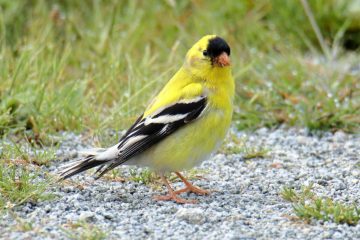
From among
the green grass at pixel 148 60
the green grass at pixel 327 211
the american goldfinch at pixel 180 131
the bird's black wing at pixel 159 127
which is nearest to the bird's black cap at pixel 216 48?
the american goldfinch at pixel 180 131

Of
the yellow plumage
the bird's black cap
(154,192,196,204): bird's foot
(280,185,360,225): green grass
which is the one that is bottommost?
(280,185,360,225): green grass

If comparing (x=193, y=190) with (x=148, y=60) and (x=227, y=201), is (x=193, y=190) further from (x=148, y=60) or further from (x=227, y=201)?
(x=148, y=60)

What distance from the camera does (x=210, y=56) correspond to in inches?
178

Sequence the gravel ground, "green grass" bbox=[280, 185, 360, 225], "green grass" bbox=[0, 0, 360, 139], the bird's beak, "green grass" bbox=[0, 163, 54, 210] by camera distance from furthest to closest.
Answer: "green grass" bbox=[0, 0, 360, 139] < the bird's beak < "green grass" bbox=[0, 163, 54, 210] < "green grass" bbox=[280, 185, 360, 225] < the gravel ground

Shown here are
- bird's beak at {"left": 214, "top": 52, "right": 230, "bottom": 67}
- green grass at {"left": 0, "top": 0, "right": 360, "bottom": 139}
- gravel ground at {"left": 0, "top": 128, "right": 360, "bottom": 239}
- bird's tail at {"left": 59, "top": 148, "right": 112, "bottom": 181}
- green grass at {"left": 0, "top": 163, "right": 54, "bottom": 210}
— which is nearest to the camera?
gravel ground at {"left": 0, "top": 128, "right": 360, "bottom": 239}

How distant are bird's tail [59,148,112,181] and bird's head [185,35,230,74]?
2.45 ft

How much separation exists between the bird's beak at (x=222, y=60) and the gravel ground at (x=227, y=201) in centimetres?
74

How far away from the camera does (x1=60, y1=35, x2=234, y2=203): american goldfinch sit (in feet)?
14.1

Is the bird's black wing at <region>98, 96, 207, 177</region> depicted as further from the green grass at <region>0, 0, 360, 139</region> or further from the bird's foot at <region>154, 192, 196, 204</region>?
the green grass at <region>0, 0, 360, 139</region>

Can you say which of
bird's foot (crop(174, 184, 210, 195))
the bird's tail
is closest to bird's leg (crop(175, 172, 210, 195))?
bird's foot (crop(174, 184, 210, 195))

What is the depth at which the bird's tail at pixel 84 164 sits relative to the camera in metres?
4.26

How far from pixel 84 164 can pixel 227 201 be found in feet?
2.68


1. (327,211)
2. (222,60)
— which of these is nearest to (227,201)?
(327,211)

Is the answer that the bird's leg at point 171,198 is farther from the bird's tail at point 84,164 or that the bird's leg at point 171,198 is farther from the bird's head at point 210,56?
the bird's head at point 210,56
